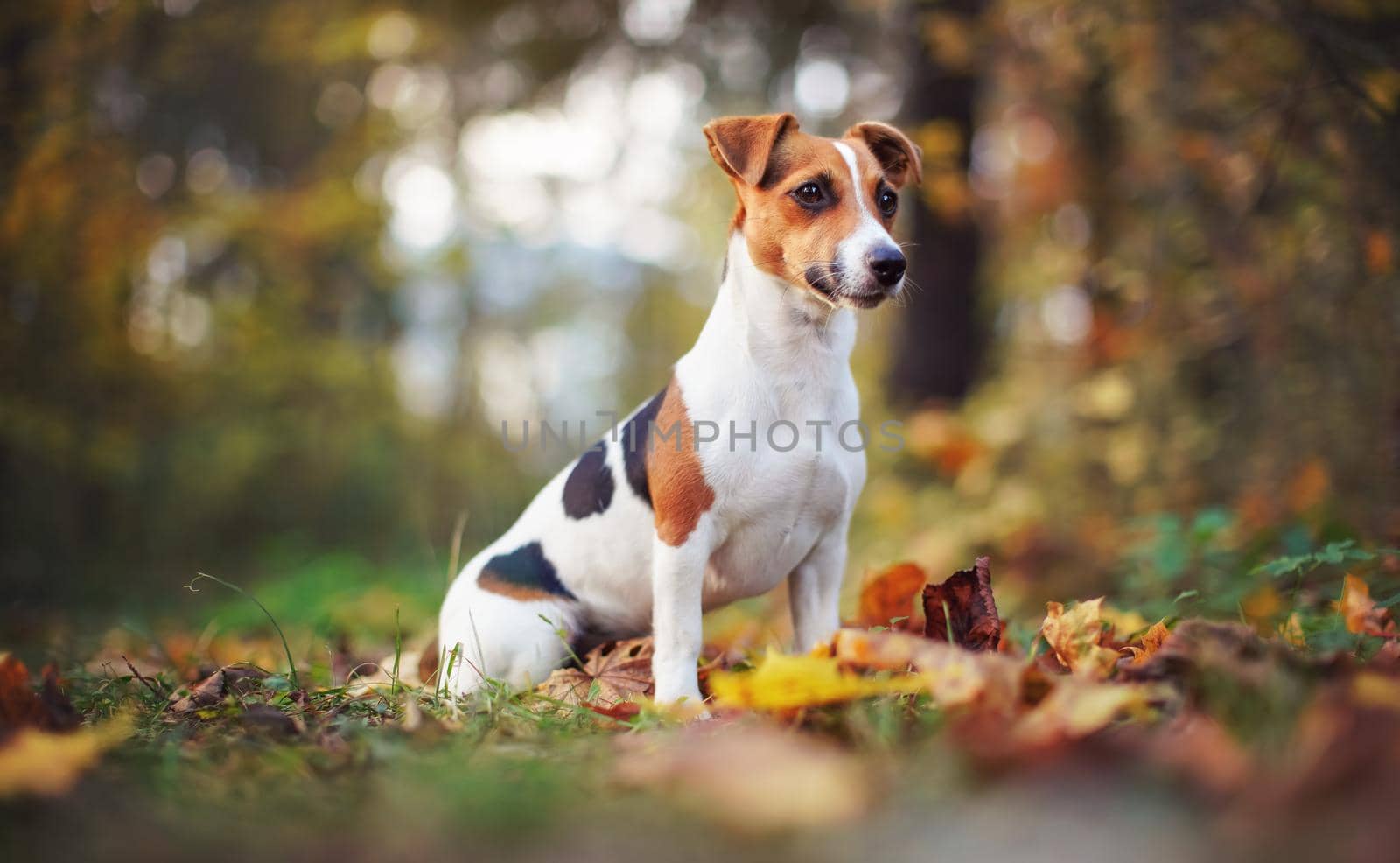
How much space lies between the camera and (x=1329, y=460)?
455 cm

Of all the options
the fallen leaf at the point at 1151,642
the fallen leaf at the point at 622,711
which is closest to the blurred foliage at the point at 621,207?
the fallen leaf at the point at 1151,642

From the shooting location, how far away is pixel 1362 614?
2666 mm

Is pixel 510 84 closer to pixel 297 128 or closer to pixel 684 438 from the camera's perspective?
pixel 297 128

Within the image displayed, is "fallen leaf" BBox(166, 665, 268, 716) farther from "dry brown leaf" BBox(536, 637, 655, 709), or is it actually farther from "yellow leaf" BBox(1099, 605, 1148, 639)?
"yellow leaf" BBox(1099, 605, 1148, 639)

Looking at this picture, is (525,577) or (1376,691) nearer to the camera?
(1376,691)

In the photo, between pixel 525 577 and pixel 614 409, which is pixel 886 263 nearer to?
pixel 525 577

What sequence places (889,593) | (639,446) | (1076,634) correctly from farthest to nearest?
1. (889,593)
2. (639,446)
3. (1076,634)

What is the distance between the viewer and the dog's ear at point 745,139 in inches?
113

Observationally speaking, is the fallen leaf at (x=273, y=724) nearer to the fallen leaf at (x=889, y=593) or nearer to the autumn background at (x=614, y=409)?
the autumn background at (x=614, y=409)

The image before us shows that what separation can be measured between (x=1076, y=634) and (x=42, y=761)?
7.57 feet

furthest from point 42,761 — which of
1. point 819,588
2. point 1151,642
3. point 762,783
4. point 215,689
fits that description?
point 1151,642

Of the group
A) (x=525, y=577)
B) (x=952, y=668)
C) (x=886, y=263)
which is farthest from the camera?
(x=525, y=577)

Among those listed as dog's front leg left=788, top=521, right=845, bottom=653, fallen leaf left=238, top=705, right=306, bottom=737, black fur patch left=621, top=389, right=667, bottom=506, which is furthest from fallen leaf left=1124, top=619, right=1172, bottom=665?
fallen leaf left=238, top=705, right=306, bottom=737

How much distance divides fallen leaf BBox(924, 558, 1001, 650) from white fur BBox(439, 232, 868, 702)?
432mm
